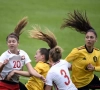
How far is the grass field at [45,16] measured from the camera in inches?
565

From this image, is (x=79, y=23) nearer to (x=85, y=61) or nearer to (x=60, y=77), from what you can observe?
(x=85, y=61)

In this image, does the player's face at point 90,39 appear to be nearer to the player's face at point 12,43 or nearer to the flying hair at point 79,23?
the flying hair at point 79,23

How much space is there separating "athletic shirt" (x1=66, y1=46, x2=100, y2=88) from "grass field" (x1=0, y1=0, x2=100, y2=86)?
442cm

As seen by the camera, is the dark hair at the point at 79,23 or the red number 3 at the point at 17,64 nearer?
the red number 3 at the point at 17,64

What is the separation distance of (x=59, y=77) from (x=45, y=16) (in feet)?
26.2

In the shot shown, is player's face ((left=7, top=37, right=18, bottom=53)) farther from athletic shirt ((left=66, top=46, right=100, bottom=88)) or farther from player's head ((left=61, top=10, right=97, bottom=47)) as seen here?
player's head ((left=61, top=10, right=97, bottom=47))

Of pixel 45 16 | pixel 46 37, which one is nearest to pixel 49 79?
pixel 46 37

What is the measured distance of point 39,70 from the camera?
870 cm

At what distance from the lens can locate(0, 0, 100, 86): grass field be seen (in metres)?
14.4

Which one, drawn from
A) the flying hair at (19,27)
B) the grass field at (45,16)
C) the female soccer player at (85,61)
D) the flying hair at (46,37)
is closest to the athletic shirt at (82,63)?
the female soccer player at (85,61)

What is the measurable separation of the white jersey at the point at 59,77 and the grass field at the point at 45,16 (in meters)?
5.20

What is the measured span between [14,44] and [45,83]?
893 millimetres

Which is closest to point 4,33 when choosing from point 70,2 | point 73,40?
point 73,40

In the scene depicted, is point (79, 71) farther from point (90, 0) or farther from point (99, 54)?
point (90, 0)
